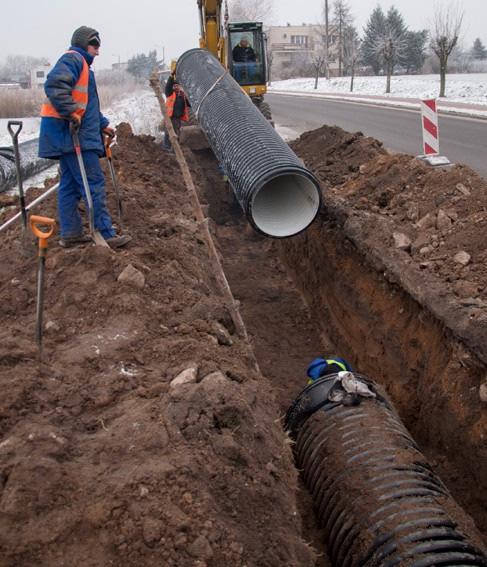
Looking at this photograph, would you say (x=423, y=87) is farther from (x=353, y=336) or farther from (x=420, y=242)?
(x=420, y=242)

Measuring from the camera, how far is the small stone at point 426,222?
5.14m

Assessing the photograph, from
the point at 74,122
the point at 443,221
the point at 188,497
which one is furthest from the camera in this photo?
the point at 443,221

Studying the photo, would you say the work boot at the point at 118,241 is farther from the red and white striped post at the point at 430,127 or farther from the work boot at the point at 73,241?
the red and white striped post at the point at 430,127

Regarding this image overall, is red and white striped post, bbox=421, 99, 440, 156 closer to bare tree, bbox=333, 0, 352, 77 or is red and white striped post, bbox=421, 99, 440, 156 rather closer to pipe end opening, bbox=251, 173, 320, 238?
pipe end opening, bbox=251, 173, 320, 238

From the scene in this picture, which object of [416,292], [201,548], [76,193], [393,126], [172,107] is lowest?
[393,126]

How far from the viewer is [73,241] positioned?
4.77m

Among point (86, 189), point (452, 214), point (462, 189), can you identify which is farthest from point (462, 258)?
point (86, 189)

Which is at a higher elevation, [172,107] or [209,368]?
[172,107]

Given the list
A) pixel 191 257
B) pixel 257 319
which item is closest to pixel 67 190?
pixel 191 257

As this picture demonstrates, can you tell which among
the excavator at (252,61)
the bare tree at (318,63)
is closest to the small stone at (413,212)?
the excavator at (252,61)

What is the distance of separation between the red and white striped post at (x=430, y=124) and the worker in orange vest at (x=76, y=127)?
4114 mm

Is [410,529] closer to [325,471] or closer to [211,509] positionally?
[325,471]

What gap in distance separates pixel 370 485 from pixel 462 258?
2.13m

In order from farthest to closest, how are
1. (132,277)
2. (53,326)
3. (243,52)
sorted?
(243,52) < (132,277) < (53,326)
